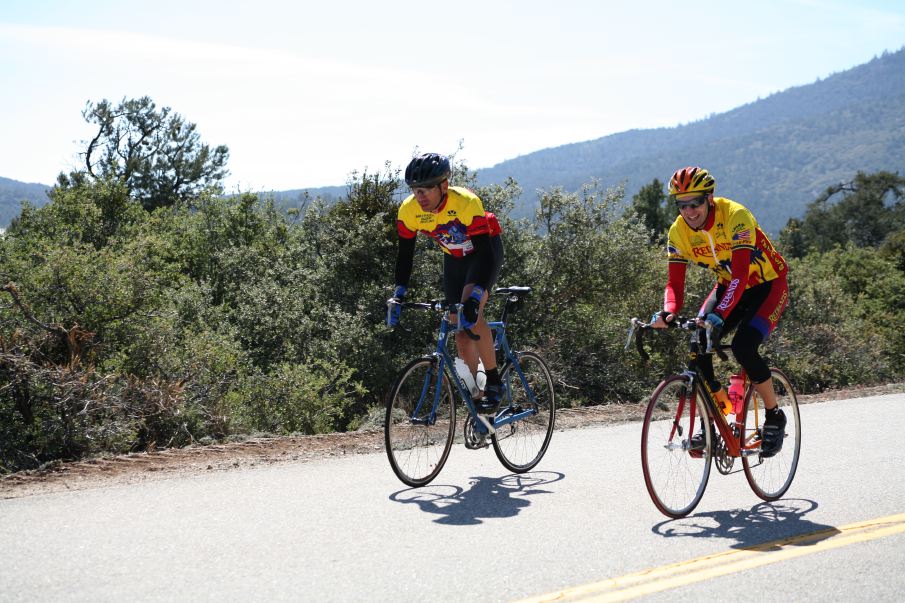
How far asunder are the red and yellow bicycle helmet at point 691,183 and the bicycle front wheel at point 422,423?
213cm

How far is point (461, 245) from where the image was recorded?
618 cm

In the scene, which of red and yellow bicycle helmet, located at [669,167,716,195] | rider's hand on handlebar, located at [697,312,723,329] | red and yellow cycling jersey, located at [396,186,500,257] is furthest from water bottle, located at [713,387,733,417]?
red and yellow cycling jersey, located at [396,186,500,257]

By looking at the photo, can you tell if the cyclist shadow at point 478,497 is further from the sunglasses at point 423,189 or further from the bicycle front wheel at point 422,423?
the sunglasses at point 423,189

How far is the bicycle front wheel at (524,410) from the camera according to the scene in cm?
654

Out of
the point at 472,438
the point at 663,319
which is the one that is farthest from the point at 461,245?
the point at 663,319

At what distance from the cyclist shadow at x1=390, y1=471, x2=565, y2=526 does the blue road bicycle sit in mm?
188

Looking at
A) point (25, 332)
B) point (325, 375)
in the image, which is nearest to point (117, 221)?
point (325, 375)

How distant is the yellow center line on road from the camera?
12.7ft

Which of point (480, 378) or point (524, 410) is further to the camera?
point (524, 410)

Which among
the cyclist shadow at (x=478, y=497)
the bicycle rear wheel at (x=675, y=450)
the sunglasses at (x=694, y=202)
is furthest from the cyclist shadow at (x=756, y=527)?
the sunglasses at (x=694, y=202)

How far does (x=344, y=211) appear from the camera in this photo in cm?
1719

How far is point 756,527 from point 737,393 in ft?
3.40

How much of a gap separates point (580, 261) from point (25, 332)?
1017 cm

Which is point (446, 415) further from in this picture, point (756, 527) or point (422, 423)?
point (756, 527)
